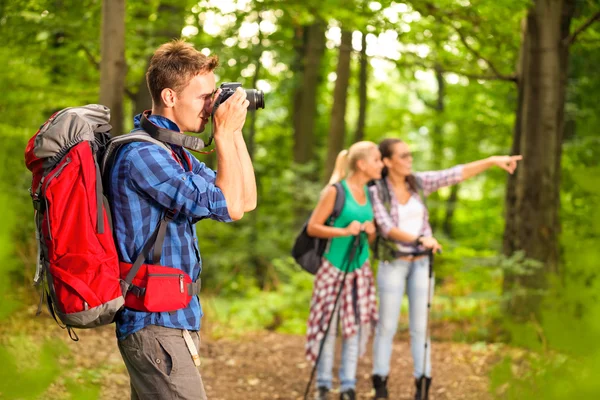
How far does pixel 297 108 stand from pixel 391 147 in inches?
406

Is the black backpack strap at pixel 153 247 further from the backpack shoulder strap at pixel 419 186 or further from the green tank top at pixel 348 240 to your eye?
the backpack shoulder strap at pixel 419 186

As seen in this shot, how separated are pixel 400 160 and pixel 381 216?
0.49 meters

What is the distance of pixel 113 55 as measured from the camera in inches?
229

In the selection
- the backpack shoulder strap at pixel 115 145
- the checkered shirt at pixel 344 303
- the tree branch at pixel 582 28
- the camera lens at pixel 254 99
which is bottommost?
the checkered shirt at pixel 344 303

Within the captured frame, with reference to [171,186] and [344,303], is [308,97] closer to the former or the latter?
[344,303]

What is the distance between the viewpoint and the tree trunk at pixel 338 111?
11633mm

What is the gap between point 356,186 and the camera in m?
5.72

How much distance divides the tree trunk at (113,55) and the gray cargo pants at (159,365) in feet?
11.9

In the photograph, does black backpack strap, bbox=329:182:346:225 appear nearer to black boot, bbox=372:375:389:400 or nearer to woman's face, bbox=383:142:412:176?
woman's face, bbox=383:142:412:176

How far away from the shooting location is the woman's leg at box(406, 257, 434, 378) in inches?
222

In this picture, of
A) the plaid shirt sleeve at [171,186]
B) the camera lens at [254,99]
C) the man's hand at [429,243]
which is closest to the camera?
the plaid shirt sleeve at [171,186]

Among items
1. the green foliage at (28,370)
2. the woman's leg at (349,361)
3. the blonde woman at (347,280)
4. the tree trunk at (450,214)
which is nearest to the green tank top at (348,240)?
the blonde woman at (347,280)

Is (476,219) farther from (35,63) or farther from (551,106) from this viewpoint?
(35,63)

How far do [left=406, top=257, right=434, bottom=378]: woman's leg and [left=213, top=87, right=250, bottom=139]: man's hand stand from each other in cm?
335
